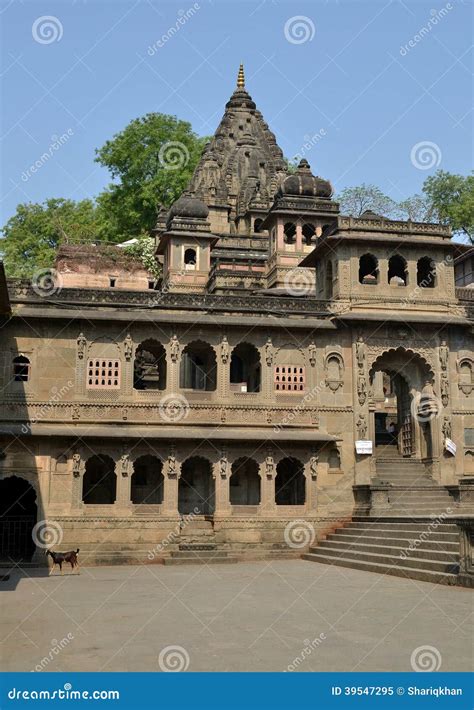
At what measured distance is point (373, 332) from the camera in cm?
3228

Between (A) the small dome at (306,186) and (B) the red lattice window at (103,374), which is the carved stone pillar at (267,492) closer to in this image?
(B) the red lattice window at (103,374)

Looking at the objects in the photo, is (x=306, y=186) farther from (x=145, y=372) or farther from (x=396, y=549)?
(x=396, y=549)

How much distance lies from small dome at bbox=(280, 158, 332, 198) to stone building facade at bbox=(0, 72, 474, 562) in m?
11.2

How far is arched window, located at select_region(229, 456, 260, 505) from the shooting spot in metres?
33.0

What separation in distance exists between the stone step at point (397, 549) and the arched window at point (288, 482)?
11.5 ft

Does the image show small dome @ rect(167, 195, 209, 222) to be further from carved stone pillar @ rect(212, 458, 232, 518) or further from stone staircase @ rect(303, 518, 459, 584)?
stone staircase @ rect(303, 518, 459, 584)

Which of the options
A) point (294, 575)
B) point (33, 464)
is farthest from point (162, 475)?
point (294, 575)

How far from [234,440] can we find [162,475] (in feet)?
12.4

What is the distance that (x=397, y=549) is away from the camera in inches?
907

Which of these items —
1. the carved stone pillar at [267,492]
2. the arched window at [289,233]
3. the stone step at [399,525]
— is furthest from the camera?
the arched window at [289,233]

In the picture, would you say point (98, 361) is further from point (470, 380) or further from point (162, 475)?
point (470, 380)

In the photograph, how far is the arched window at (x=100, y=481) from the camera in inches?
1303

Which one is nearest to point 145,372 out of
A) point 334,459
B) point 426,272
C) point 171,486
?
point 171,486

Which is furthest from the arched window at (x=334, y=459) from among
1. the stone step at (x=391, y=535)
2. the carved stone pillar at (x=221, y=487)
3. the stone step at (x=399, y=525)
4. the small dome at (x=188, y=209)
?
the small dome at (x=188, y=209)
